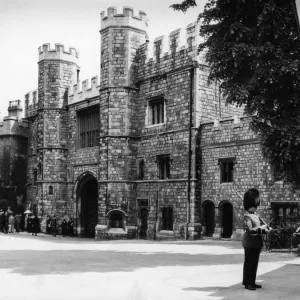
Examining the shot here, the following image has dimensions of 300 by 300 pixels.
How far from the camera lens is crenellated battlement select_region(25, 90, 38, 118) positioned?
3519 centimetres

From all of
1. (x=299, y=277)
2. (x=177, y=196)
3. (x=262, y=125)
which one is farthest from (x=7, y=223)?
(x=299, y=277)

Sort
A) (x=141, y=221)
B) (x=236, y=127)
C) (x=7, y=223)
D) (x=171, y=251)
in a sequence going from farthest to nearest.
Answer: (x=7, y=223) < (x=141, y=221) < (x=236, y=127) < (x=171, y=251)

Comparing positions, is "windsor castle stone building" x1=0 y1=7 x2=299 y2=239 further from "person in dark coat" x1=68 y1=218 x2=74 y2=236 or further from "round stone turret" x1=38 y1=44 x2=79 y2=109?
"person in dark coat" x1=68 y1=218 x2=74 y2=236

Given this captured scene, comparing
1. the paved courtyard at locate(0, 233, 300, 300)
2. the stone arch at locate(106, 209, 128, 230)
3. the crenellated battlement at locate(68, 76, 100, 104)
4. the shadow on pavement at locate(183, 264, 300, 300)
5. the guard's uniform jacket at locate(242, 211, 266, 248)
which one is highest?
the crenellated battlement at locate(68, 76, 100, 104)

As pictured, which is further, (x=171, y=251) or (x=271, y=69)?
(x=171, y=251)

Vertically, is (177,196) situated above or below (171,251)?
above

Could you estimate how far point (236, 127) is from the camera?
22.0 m

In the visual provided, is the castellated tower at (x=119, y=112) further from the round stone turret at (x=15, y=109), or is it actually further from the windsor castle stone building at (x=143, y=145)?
the round stone turret at (x=15, y=109)

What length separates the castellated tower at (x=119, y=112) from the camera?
25812mm

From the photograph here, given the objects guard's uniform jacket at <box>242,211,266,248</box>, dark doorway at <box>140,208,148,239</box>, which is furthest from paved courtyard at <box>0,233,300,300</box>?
dark doorway at <box>140,208,148,239</box>

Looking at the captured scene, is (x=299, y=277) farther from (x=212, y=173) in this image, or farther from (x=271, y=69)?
(x=212, y=173)

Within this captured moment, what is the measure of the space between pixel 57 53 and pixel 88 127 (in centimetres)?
493

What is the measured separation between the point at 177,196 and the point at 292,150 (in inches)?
467

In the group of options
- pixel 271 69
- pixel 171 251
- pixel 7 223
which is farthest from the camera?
pixel 7 223
